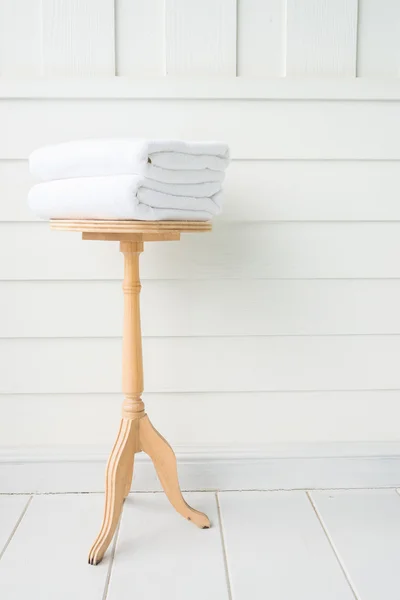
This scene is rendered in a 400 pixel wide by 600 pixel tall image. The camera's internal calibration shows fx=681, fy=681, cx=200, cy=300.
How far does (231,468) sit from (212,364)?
0.27m

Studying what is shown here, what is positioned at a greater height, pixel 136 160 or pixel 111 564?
pixel 136 160

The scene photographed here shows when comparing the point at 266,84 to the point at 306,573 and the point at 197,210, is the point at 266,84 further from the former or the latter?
the point at 306,573

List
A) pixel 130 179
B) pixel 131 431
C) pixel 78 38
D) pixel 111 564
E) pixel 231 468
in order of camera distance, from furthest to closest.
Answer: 1. pixel 231 468
2. pixel 78 38
3. pixel 131 431
4. pixel 111 564
5. pixel 130 179

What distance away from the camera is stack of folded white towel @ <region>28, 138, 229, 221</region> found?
1.20m

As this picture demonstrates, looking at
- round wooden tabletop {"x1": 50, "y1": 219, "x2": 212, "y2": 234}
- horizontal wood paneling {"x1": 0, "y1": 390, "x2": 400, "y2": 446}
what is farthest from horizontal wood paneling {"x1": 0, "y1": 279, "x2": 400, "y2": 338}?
round wooden tabletop {"x1": 50, "y1": 219, "x2": 212, "y2": 234}

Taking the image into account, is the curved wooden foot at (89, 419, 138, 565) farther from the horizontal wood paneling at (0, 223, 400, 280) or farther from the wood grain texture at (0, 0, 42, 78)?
the wood grain texture at (0, 0, 42, 78)

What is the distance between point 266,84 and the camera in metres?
1.61

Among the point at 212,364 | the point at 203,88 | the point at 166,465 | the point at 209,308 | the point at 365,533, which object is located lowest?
the point at 365,533

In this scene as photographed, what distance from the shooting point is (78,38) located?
1.60 metres

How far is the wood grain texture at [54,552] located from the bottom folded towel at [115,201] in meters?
0.69

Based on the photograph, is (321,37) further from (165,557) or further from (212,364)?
(165,557)

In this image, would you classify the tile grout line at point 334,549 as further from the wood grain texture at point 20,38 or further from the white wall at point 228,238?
the wood grain texture at point 20,38

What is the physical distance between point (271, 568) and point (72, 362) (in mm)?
681

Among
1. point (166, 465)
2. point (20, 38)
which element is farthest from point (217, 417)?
point (20, 38)
